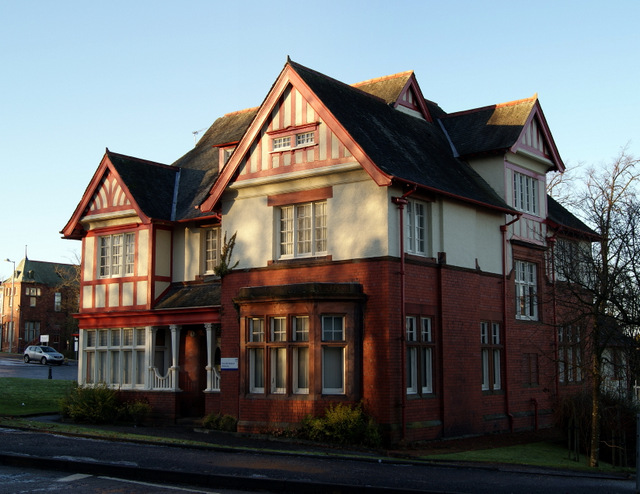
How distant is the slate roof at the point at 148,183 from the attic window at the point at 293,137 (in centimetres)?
583

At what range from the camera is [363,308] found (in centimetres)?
1928

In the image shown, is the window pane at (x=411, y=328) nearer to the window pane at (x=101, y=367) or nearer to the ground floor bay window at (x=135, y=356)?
the ground floor bay window at (x=135, y=356)

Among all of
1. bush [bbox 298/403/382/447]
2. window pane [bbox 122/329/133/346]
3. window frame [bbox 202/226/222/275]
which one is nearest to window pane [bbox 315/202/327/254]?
bush [bbox 298/403/382/447]

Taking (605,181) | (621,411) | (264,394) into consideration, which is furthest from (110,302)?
(605,181)

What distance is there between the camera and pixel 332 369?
1953cm

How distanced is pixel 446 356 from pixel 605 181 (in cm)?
1846

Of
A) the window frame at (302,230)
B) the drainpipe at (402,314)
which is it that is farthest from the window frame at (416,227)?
the window frame at (302,230)

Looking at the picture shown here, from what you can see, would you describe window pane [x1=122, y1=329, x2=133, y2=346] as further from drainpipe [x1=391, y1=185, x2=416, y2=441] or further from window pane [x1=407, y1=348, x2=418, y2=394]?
drainpipe [x1=391, y1=185, x2=416, y2=441]

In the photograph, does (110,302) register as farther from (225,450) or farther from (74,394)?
(225,450)

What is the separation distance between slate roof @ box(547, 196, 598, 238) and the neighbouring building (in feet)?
206

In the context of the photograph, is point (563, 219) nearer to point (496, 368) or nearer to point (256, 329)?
point (496, 368)

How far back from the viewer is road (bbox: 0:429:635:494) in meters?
12.0

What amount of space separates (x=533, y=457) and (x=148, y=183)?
15140 millimetres

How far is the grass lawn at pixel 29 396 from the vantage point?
2675 centimetres
